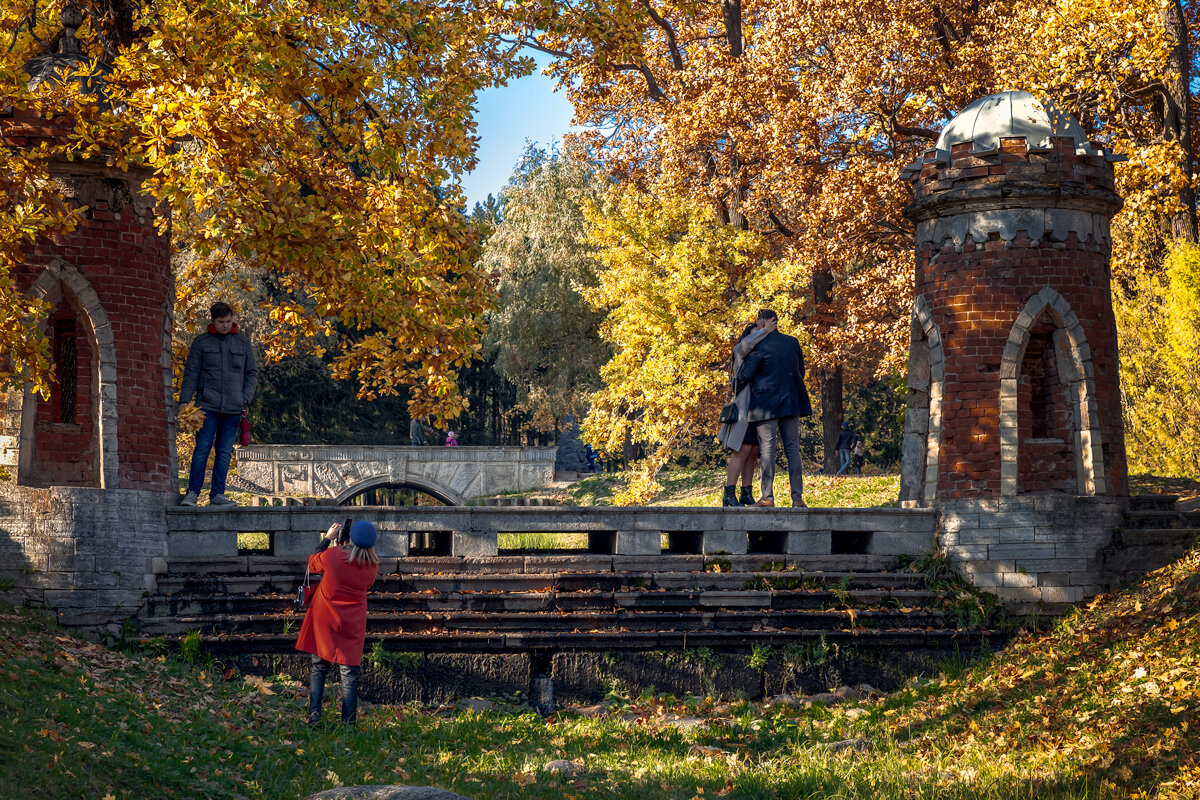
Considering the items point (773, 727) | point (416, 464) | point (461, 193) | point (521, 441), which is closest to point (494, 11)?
point (461, 193)

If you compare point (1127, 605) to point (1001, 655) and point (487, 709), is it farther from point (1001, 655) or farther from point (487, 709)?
point (487, 709)

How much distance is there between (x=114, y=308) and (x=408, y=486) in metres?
17.0

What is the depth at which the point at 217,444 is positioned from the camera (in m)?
9.98

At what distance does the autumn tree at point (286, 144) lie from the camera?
322 inches

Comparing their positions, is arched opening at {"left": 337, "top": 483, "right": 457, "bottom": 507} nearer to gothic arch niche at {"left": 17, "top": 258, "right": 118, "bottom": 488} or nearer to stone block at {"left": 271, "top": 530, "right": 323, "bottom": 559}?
stone block at {"left": 271, "top": 530, "right": 323, "bottom": 559}

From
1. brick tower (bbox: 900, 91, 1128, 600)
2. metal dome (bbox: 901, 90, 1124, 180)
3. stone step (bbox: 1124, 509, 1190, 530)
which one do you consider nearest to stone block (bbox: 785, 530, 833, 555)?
brick tower (bbox: 900, 91, 1128, 600)

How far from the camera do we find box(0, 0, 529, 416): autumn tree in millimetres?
8172

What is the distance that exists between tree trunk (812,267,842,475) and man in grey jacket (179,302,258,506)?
15.0m

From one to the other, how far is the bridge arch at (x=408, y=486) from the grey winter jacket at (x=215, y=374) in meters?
15.3

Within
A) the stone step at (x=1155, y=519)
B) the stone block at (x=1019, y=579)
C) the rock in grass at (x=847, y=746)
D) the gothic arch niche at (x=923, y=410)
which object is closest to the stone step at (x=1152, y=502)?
the stone step at (x=1155, y=519)

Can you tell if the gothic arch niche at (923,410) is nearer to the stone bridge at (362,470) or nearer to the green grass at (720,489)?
the green grass at (720,489)

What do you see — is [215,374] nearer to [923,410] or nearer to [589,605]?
[589,605]

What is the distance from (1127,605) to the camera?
31.7 feet

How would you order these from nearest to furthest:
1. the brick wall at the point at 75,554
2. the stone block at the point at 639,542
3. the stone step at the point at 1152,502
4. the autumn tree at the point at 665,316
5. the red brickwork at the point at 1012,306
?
1. the brick wall at the point at 75,554
2. the stone block at the point at 639,542
3. the red brickwork at the point at 1012,306
4. the stone step at the point at 1152,502
5. the autumn tree at the point at 665,316
